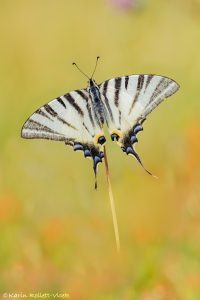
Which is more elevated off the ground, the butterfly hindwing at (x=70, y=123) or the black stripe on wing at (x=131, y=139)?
the butterfly hindwing at (x=70, y=123)

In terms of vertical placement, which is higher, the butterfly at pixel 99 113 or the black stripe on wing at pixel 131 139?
the butterfly at pixel 99 113

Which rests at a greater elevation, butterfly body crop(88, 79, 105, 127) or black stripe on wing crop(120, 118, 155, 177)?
butterfly body crop(88, 79, 105, 127)

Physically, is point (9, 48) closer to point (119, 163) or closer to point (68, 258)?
point (119, 163)

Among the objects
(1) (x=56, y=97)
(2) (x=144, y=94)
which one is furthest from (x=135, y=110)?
(1) (x=56, y=97)

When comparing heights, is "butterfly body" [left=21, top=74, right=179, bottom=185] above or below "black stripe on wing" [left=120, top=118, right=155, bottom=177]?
above

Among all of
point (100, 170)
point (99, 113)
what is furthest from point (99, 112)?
point (100, 170)

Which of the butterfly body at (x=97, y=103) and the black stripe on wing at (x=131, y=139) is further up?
the butterfly body at (x=97, y=103)
